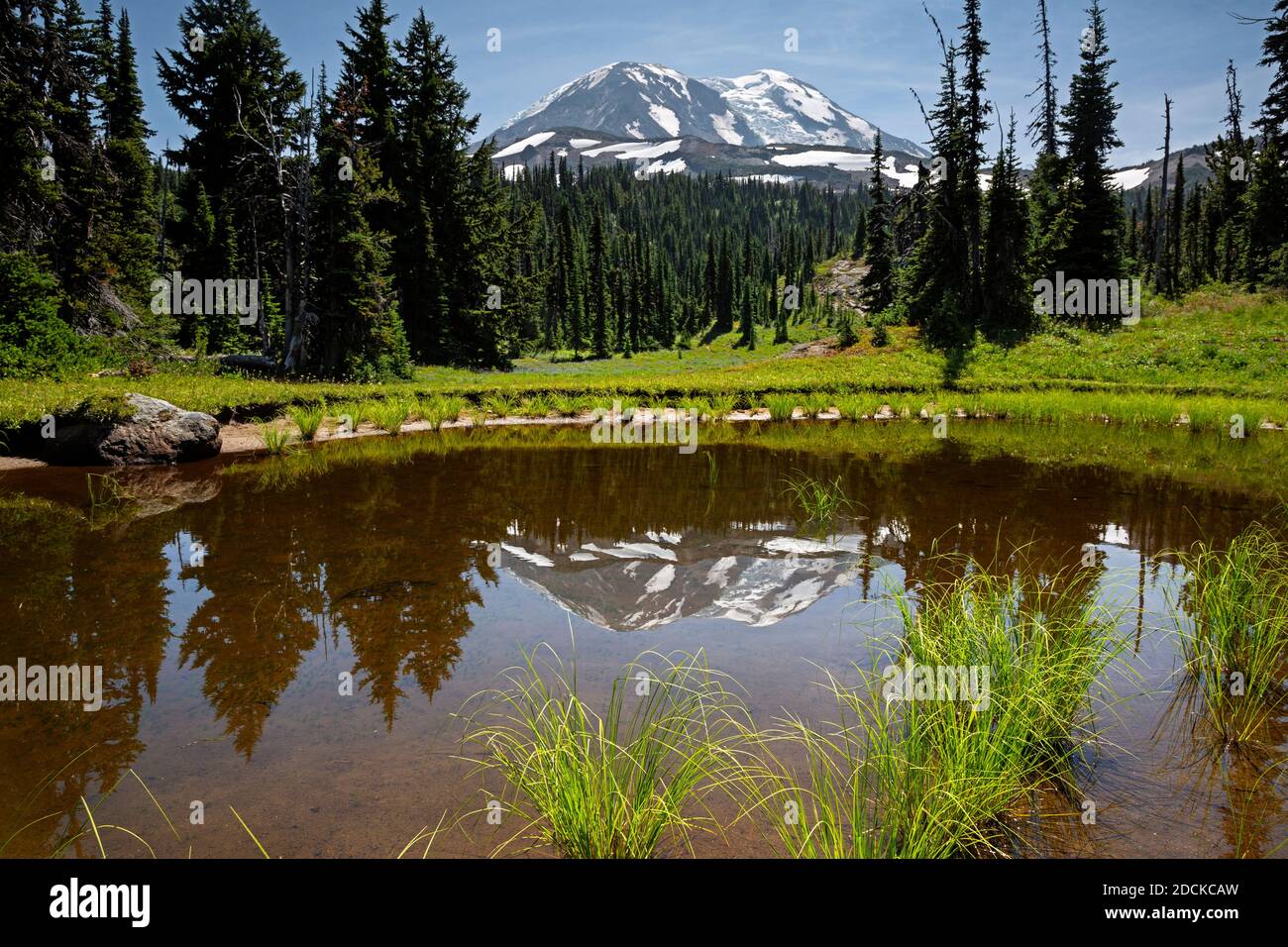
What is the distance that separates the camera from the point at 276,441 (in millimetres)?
17625

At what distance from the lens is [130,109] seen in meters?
39.8

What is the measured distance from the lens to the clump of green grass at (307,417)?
1853cm

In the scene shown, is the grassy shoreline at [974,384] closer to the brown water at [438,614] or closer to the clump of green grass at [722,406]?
the clump of green grass at [722,406]

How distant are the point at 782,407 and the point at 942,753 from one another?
20.5m

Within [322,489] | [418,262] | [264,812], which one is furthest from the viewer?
[418,262]

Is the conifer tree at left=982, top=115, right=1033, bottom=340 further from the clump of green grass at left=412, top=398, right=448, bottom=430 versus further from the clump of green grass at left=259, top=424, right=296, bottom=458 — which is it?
the clump of green grass at left=259, top=424, right=296, bottom=458

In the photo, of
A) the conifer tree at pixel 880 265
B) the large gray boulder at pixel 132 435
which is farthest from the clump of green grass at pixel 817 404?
the conifer tree at pixel 880 265

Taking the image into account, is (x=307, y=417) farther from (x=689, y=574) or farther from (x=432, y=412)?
(x=689, y=574)
